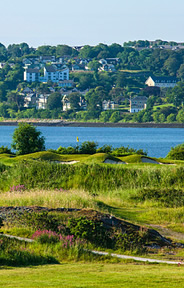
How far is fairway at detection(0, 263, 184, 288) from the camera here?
30.7 feet

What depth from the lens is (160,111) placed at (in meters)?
198

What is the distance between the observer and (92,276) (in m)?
10.2

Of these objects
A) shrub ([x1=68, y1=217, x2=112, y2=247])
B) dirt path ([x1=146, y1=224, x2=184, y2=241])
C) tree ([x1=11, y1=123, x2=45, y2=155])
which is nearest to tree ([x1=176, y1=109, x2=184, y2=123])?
tree ([x1=11, y1=123, x2=45, y2=155])

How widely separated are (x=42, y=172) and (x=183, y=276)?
16779 mm

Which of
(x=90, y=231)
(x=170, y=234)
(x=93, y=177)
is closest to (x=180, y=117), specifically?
(x=93, y=177)

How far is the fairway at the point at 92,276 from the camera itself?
9369mm

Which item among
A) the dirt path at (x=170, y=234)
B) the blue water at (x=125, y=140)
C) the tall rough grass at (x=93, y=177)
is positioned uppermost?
the tall rough grass at (x=93, y=177)

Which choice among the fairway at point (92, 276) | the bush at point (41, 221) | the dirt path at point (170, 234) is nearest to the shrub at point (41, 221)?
the bush at point (41, 221)

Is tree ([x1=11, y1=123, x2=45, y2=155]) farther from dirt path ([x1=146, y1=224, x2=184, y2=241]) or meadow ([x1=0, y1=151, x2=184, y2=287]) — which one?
dirt path ([x1=146, y1=224, x2=184, y2=241])

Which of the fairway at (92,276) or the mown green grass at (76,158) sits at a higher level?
the fairway at (92,276)

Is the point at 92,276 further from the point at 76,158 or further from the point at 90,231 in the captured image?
the point at 76,158

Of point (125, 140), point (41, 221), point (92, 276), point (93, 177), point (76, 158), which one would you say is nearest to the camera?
point (92, 276)

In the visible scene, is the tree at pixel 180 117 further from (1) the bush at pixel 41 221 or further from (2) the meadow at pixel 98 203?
(1) the bush at pixel 41 221

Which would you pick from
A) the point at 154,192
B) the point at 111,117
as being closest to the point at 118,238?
the point at 154,192
